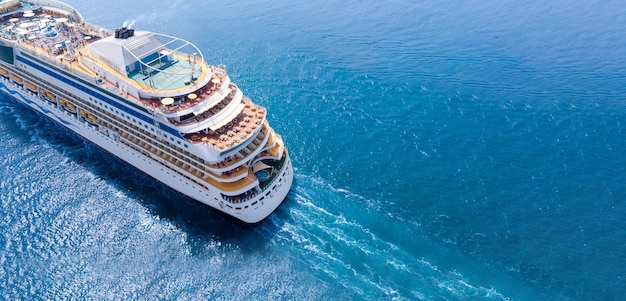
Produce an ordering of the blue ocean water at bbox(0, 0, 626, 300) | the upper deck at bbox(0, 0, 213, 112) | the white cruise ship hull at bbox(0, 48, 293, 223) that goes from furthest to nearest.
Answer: the upper deck at bbox(0, 0, 213, 112), the white cruise ship hull at bbox(0, 48, 293, 223), the blue ocean water at bbox(0, 0, 626, 300)

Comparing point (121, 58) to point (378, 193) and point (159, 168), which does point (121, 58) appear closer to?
point (159, 168)

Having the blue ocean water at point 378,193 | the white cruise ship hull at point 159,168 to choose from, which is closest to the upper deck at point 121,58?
the white cruise ship hull at point 159,168

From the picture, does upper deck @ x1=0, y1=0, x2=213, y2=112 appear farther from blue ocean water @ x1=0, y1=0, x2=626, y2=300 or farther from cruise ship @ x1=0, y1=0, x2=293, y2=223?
blue ocean water @ x1=0, y1=0, x2=626, y2=300

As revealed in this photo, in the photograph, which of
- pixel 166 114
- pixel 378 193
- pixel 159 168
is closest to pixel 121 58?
pixel 166 114

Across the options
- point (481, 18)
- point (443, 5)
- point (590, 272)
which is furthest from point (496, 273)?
point (443, 5)

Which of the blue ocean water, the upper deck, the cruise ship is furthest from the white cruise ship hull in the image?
the upper deck

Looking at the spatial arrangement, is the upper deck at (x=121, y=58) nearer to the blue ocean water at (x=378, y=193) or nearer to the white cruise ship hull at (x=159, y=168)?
the white cruise ship hull at (x=159, y=168)
